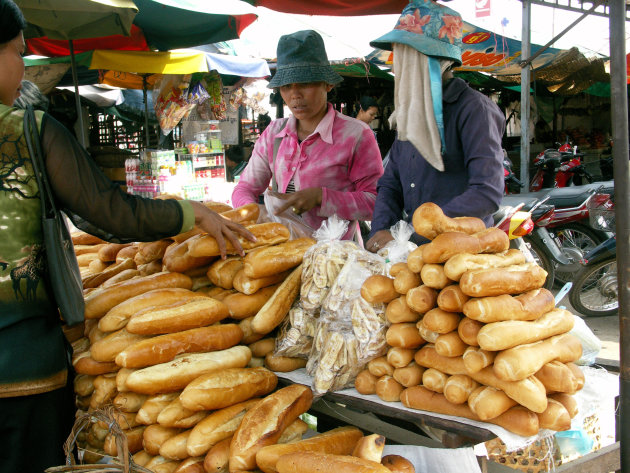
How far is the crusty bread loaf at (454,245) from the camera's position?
5.00ft

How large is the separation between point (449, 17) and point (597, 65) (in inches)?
419

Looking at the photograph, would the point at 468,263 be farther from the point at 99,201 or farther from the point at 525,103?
the point at 525,103

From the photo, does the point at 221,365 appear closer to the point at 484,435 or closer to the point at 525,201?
the point at 484,435

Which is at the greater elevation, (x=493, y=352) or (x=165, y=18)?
(x=165, y=18)

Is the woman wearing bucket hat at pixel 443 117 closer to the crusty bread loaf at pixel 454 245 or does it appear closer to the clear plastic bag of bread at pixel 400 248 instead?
the clear plastic bag of bread at pixel 400 248

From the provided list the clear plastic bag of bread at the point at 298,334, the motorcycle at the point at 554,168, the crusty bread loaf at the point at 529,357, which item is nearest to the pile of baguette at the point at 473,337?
the crusty bread loaf at the point at 529,357

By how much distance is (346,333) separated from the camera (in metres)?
1.76

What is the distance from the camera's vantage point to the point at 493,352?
1438 millimetres

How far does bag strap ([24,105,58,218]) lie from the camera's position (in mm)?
1471

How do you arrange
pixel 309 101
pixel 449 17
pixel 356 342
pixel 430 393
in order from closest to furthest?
pixel 430 393 < pixel 356 342 < pixel 449 17 < pixel 309 101

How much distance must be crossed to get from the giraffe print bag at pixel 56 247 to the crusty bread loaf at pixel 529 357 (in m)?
1.31

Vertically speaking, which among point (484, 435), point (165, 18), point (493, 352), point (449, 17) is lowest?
point (484, 435)

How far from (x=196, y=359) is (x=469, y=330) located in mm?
907

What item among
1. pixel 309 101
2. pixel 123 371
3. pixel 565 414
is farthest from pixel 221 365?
pixel 309 101
